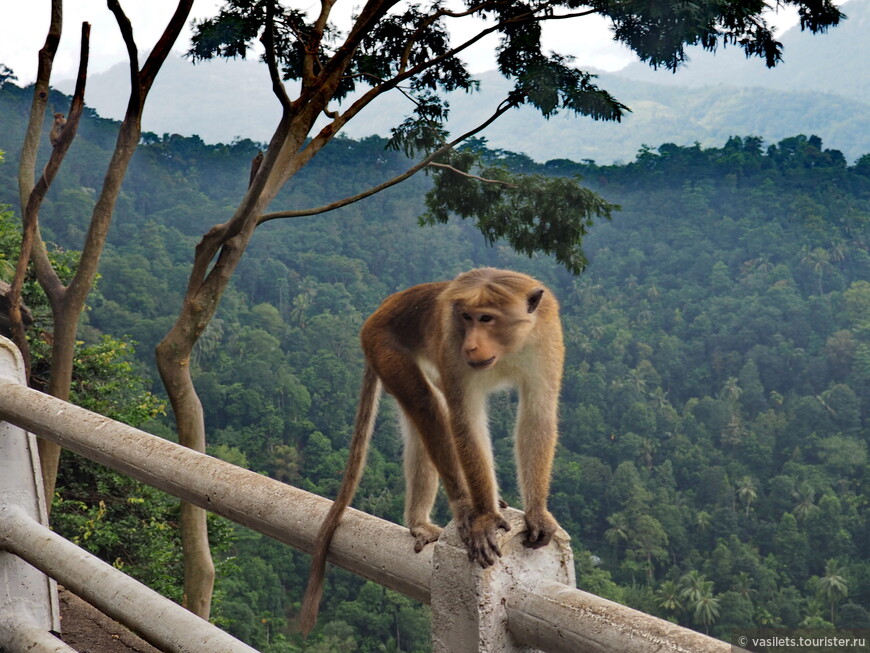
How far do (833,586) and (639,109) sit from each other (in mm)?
64213

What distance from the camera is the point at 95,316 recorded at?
30.0 m

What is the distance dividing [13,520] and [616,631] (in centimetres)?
152

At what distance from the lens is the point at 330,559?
1.26 metres

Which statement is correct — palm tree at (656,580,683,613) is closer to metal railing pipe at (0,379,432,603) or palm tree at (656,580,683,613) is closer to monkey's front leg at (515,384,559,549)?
monkey's front leg at (515,384,559,549)

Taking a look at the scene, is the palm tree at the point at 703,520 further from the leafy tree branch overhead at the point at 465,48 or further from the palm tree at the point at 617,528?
the leafy tree branch overhead at the point at 465,48

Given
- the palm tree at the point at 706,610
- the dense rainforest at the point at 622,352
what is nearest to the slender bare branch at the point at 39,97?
the dense rainforest at the point at 622,352

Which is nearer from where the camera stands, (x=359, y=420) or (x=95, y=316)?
(x=359, y=420)

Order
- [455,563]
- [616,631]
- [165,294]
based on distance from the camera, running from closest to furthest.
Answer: [616,631], [455,563], [165,294]

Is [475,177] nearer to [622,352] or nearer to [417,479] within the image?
[417,479]

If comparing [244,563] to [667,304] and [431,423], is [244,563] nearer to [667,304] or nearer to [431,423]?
[431,423]

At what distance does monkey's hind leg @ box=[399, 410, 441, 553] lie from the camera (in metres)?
1.94

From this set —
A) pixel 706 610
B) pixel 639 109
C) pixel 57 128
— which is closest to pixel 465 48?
pixel 57 128

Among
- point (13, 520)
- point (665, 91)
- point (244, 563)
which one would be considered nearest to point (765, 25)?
point (13, 520)

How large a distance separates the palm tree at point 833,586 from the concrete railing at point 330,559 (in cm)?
3680
